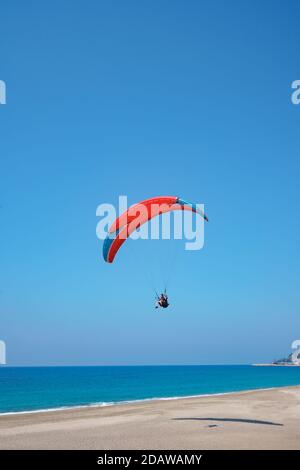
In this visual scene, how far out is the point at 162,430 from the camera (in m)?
19.4

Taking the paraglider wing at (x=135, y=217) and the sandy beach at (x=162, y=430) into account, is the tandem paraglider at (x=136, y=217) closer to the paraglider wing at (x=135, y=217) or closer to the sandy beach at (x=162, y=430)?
the paraglider wing at (x=135, y=217)

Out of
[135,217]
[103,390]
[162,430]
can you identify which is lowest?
[162,430]

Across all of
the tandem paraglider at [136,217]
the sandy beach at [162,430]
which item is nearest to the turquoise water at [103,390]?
the sandy beach at [162,430]

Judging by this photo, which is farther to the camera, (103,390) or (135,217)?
(103,390)

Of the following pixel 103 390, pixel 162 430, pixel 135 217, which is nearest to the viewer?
pixel 162 430

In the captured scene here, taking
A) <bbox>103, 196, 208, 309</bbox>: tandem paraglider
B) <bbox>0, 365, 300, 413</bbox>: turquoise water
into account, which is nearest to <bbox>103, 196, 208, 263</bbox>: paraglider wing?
<bbox>103, 196, 208, 309</bbox>: tandem paraglider

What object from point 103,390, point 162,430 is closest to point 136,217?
point 162,430

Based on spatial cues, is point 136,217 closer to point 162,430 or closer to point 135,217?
point 135,217

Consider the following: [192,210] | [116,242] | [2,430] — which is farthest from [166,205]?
[2,430]

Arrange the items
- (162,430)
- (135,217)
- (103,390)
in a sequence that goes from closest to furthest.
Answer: (162,430) → (135,217) → (103,390)

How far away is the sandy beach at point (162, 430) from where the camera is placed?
16250mm

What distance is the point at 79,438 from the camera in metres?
18.1
